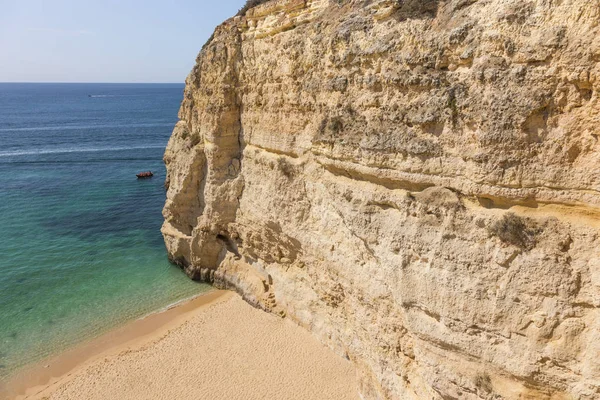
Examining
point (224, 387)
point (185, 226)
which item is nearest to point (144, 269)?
point (185, 226)

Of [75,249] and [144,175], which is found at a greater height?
[144,175]

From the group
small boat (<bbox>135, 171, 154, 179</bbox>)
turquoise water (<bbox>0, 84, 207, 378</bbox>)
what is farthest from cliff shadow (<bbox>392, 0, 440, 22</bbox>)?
small boat (<bbox>135, 171, 154, 179</bbox>)

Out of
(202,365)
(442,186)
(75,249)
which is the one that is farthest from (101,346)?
(442,186)

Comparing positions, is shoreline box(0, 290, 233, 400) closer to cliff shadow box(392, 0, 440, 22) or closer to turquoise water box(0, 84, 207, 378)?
turquoise water box(0, 84, 207, 378)

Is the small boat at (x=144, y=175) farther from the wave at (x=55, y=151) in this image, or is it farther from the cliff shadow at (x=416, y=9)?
the cliff shadow at (x=416, y=9)

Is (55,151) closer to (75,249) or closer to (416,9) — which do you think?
(75,249)

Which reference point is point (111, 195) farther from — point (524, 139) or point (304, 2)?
point (524, 139)
